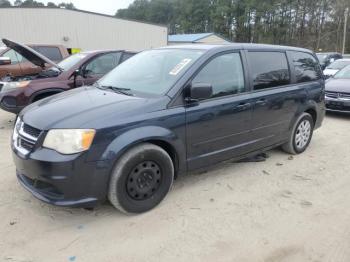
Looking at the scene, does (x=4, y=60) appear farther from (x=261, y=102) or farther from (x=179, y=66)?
(x=261, y=102)

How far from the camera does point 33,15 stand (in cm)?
2369

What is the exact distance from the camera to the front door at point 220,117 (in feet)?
12.3

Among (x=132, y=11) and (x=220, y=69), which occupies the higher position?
(x=132, y=11)

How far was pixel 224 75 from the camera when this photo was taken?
409cm

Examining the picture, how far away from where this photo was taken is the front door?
375 cm

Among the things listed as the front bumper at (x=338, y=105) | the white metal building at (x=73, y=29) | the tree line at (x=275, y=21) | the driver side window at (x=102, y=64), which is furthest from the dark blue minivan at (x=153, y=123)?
the tree line at (x=275, y=21)

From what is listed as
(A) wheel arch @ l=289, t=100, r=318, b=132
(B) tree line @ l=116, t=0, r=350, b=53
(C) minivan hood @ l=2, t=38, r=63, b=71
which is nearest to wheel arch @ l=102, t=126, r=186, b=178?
(A) wheel arch @ l=289, t=100, r=318, b=132

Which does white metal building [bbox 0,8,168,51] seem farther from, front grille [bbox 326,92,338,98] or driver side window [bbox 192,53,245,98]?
driver side window [bbox 192,53,245,98]

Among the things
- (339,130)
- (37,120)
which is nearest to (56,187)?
(37,120)

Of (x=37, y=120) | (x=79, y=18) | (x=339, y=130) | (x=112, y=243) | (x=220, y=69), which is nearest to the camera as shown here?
(x=112, y=243)

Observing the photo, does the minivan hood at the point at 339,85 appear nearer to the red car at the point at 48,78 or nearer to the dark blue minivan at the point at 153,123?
the dark blue minivan at the point at 153,123

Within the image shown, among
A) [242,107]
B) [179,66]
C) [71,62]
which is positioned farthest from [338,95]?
[71,62]

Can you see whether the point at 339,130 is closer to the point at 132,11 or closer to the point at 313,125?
the point at 313,125

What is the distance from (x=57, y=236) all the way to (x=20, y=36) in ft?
78.4
